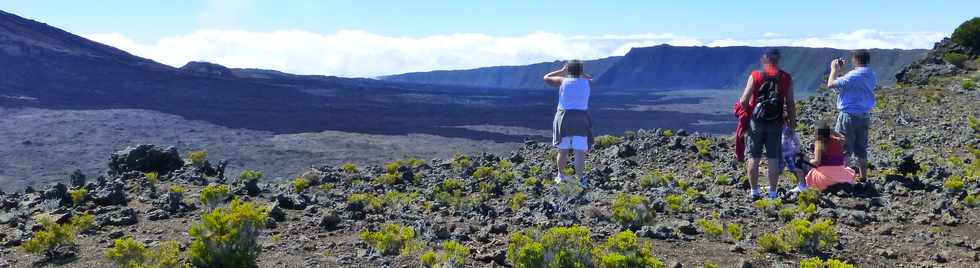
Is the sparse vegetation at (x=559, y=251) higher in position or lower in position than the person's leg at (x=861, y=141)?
lower

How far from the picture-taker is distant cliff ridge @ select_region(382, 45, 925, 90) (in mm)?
100062

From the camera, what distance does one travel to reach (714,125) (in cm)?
3553

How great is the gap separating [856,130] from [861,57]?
2.16 feet

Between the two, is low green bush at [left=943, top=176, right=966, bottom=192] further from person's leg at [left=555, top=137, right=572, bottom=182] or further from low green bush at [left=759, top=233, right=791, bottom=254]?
person's leg at [left=555, top=137, right=572, bottom=182]

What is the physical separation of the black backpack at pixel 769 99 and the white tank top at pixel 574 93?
1.40 m

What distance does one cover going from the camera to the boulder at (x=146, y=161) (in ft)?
28.8

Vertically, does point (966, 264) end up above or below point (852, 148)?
below

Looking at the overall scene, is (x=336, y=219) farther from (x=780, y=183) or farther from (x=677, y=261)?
(x=780, y=183)

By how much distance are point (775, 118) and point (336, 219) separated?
326 cm

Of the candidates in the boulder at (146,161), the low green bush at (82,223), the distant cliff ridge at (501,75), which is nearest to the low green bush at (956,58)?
the boulder at (146,161)

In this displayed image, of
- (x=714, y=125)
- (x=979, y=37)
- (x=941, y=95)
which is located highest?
(x=979, y=37)

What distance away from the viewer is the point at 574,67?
6.06m

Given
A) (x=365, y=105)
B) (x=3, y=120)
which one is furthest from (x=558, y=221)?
(x=365, y=105)

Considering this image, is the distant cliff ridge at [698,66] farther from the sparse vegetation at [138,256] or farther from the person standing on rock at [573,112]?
the sparse vegetation at [138,256]
